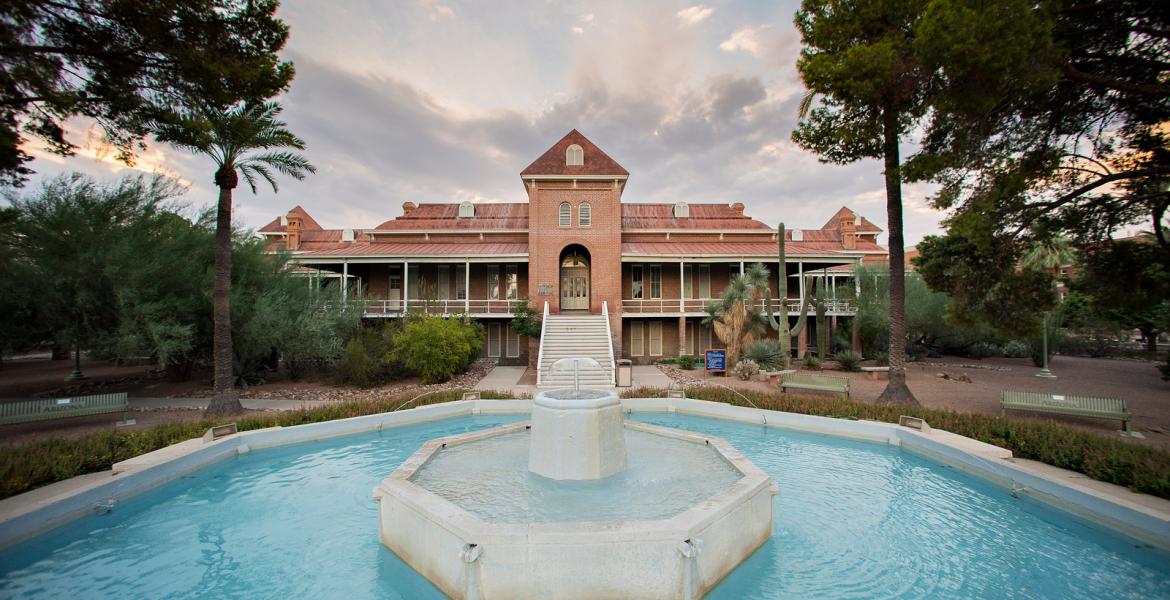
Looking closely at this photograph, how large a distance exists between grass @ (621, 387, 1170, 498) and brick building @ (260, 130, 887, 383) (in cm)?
910

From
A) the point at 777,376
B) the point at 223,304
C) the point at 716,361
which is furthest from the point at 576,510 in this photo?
the point at 716,361

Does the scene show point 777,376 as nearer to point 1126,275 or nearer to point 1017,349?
point 1126,275

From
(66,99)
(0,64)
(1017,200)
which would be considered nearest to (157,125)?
(66,99)

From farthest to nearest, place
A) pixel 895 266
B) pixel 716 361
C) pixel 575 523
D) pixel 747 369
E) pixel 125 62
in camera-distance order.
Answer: pixel 716 361 < pixel 747 369 < pixel 895 266 < pixel 125 62 < pixel 575 523

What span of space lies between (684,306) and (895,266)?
10.7 meters

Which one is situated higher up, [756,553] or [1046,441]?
[1046,441]

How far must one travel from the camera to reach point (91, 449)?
768 centimetres

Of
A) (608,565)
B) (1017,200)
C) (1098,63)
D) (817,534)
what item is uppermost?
(1098,63)

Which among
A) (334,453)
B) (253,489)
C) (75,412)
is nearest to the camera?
(253,489)

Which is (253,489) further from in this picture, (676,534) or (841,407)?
(841,407)

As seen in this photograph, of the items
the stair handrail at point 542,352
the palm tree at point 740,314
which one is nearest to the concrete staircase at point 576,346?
the stair handrail at point 542,352

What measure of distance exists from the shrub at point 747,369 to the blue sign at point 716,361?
0.73 metres

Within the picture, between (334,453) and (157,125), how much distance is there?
897cm

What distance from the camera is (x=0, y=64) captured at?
26.1 ft
